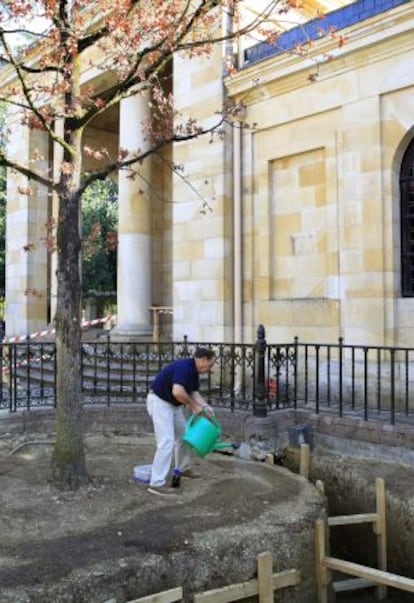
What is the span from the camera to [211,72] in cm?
1181

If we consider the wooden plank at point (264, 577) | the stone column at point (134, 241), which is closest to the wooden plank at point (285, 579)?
the wooden plank at point (264, 577)

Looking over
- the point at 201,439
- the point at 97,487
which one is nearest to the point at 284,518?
the point at 201,439

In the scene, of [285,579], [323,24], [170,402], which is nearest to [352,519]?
[285,579]

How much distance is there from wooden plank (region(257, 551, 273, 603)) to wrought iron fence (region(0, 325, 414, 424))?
3.27 metres

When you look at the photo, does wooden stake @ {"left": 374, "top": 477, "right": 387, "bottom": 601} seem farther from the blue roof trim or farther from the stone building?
the blue roof trim

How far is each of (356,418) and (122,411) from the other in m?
3.47

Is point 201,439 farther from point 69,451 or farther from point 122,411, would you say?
point 122,411

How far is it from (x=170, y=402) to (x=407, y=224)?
17.0ft

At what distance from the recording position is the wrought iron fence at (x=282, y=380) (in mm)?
8586

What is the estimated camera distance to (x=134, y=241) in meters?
13.7

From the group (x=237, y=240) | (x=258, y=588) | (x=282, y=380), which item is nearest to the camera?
(x=258, y=588)

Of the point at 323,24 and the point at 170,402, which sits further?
the point at 323,24

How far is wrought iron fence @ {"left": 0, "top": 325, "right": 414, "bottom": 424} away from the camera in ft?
28.2

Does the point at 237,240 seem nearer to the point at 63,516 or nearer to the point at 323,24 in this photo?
the point at 323,24
